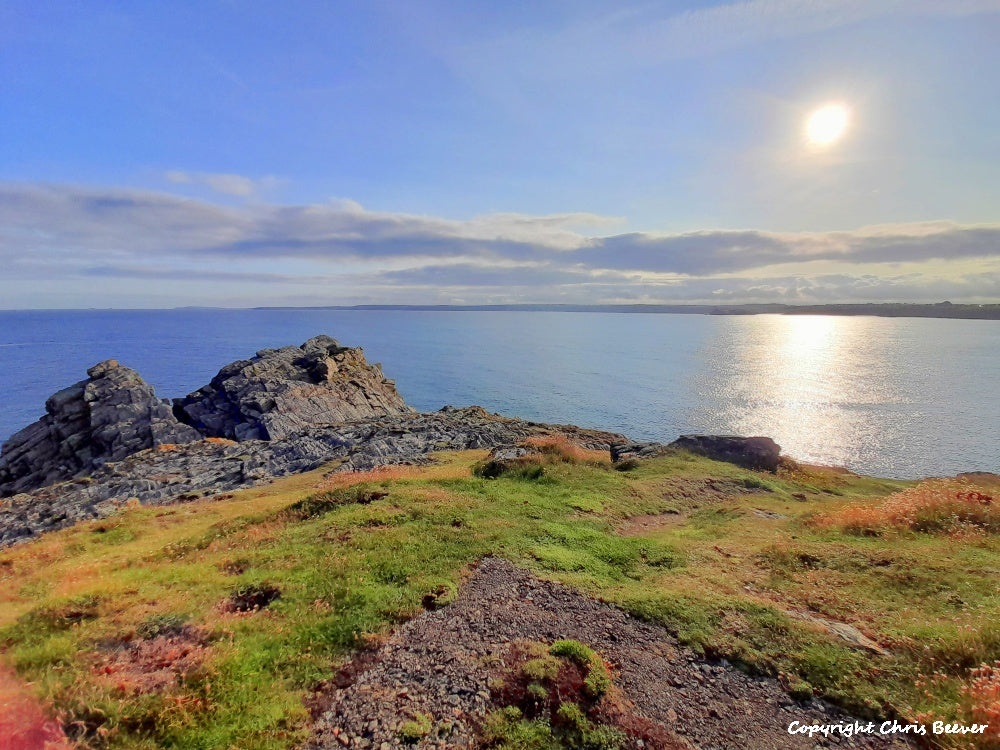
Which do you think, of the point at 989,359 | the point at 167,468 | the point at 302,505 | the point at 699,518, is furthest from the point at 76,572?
the point at 989,359

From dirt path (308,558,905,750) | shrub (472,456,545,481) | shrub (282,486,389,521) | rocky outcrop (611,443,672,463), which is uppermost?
dirt path (308,558,905,750)

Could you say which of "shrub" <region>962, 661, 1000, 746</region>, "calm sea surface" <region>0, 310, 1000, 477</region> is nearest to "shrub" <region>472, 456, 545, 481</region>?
"shrub" <region>962, 661, 1000, 746</region>

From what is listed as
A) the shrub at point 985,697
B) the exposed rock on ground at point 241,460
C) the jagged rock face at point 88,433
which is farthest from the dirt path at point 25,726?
the jagged rock face at point 88,433

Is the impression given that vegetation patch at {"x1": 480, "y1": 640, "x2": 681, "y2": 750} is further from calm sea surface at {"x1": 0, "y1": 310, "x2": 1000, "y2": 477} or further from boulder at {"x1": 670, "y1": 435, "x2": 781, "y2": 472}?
calm sea surface at {"x1": 0, "y1": 310, "x2": 1000, "y2": 477}

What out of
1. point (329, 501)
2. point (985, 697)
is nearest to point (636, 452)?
point (329, 501)

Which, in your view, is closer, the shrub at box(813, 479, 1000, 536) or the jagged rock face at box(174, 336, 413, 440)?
the shrub at box(813, 479, 1000, 536)

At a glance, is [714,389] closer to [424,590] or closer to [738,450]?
[738,450]

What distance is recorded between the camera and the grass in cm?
1020

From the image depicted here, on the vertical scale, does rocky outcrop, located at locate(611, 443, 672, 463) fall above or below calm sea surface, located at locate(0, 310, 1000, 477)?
above

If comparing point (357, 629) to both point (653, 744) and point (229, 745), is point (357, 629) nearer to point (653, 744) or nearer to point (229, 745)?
point (229, 745)

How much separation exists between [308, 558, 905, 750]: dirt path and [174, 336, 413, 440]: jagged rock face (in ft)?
165

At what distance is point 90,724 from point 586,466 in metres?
28.8

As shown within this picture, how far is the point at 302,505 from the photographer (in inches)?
985

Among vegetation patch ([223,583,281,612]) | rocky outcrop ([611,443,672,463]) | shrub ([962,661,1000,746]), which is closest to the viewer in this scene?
shrub ([962,661,1000,746])
